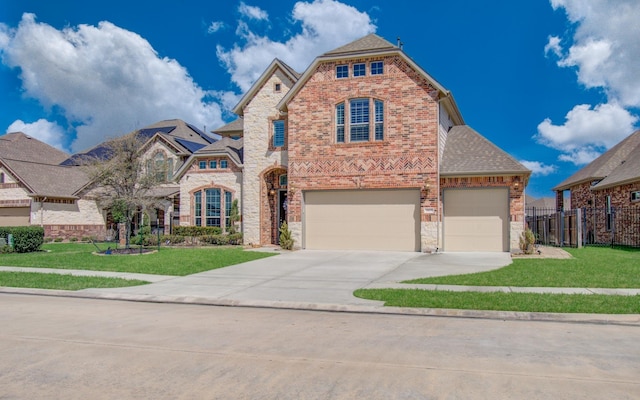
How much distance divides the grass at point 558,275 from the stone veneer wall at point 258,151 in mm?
13388

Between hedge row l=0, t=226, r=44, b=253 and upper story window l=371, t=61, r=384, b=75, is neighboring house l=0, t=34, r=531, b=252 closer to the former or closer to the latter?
upper story window l=371, t=61, r=384, b=75

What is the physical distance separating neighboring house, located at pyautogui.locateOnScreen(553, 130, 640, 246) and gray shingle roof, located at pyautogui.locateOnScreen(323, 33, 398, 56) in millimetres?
13622

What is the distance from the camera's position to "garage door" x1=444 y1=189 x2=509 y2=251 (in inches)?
812

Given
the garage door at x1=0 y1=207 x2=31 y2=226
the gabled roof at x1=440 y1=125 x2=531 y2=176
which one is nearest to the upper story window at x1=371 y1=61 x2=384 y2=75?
the gabled roof at x1=440 y1=125 x2=531 y2=176

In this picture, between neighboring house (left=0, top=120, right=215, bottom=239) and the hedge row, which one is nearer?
the hedge row

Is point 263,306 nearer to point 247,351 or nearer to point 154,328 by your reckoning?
point 154,328

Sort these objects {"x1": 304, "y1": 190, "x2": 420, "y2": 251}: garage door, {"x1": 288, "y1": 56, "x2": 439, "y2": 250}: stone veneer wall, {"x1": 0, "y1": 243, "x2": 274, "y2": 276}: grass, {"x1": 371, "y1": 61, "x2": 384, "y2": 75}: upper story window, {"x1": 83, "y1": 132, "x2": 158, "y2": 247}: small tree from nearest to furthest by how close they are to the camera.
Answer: {"x1": 0, "y1": 243, "x2": 274, "y2": 276}: grass < {"x1": 288, "y1": 56, "x2": 439, "y2": 250}: stone veneer wall < {"x1": 304, "y1": 190, "x2": 420, "y2": 251}: garage door < {"x1": 371, "y1": 61, "x2": 384, "y2": 75}: upper story window < {"x1": 83, "y1": 132, "x2": 158, "y2": 247}: small tree

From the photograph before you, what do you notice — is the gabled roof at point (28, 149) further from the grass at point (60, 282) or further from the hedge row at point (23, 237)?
the grass at point (60, 282)

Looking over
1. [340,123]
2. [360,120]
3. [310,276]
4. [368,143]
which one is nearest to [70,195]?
[340,123]

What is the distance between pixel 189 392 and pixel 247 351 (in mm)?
1588

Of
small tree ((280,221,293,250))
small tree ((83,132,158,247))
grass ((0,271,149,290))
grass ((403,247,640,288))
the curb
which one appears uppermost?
small tree ((83,132,158,247))

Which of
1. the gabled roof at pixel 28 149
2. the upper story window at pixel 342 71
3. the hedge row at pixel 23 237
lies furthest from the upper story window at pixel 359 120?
the gabled roof at pixel 28 149

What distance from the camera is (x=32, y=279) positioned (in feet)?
44.8

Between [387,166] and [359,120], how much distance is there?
2441 mm
